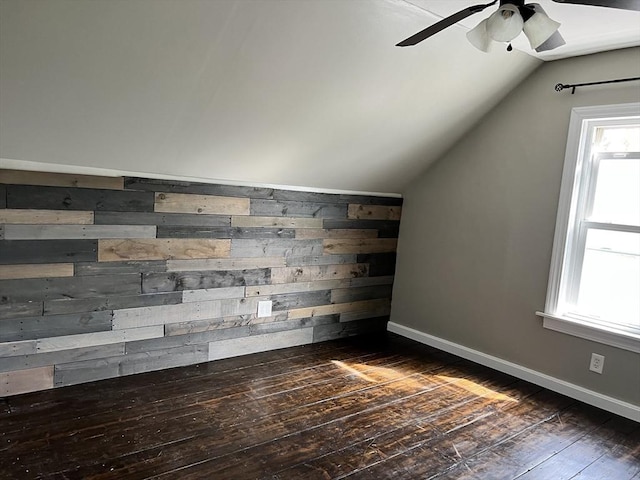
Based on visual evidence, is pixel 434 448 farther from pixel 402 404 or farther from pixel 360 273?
pixel 360 273

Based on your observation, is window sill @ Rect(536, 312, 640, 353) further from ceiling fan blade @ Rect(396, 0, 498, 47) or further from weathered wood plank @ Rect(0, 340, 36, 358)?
weathered wood plank @ Rect(0, 340, 36, 358)

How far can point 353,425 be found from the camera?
2652 mm

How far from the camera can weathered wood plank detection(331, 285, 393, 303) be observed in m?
4.12

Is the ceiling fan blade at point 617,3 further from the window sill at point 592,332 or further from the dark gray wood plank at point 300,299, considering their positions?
the dark gray wood plank at point 300,299

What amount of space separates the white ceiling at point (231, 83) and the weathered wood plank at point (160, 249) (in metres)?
0.43

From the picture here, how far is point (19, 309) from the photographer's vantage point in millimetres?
2689

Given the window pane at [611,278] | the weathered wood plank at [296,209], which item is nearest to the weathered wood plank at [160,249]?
the weathered wood plank at [296,209]

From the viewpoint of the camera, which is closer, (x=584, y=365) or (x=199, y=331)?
(x=584, y=365)

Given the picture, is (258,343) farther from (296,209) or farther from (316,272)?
(296,209)

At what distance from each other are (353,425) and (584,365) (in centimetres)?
161

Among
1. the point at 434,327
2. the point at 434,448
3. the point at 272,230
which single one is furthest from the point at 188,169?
the point at 434,327

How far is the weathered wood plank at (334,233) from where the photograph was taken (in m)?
3.81

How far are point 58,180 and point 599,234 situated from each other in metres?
3.29

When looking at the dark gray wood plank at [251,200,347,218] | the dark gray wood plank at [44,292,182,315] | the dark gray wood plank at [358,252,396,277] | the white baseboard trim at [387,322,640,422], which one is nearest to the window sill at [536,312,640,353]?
the white baseboard trim at [387,322,640,422]
